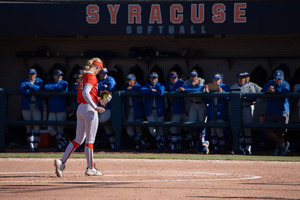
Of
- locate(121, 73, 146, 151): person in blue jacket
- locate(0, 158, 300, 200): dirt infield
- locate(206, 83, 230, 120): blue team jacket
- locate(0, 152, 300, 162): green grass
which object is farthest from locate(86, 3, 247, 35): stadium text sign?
locate(0, 158, 300, 200): dirt infield

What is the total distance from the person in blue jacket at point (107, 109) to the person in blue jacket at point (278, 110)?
3.32 metres

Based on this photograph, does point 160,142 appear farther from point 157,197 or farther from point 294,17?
point 157,197

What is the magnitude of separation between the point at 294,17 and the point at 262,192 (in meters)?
6.56

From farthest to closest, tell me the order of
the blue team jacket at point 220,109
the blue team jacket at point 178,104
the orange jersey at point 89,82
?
the blue team jacket at point 178,104 → the blue team jacket at point 220,109 → the orange jersey at point 89,82

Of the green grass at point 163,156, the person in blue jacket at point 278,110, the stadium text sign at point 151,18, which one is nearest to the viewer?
the green grass at point 163,156

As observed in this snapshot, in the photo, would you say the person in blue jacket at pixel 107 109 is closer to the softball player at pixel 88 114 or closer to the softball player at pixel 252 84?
the softball player at pixel 252 84

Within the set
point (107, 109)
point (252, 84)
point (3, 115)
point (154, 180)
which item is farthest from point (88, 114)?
point (252, 84)

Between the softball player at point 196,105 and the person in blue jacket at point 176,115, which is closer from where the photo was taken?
the softball player at point 196,105

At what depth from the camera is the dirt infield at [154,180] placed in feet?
21.4

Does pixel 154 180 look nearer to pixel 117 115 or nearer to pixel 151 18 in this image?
pixel 117 115

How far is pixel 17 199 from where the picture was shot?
623 centimetres

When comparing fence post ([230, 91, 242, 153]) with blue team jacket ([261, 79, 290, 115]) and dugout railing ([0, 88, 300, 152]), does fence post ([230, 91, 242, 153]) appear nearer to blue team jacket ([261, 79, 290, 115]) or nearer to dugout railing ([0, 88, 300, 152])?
dugout railing ([0, 88, 300, 152])

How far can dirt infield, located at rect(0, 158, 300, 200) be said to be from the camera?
21.4 ft

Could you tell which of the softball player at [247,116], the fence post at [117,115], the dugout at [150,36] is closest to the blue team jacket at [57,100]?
the fence post at [117,115]
